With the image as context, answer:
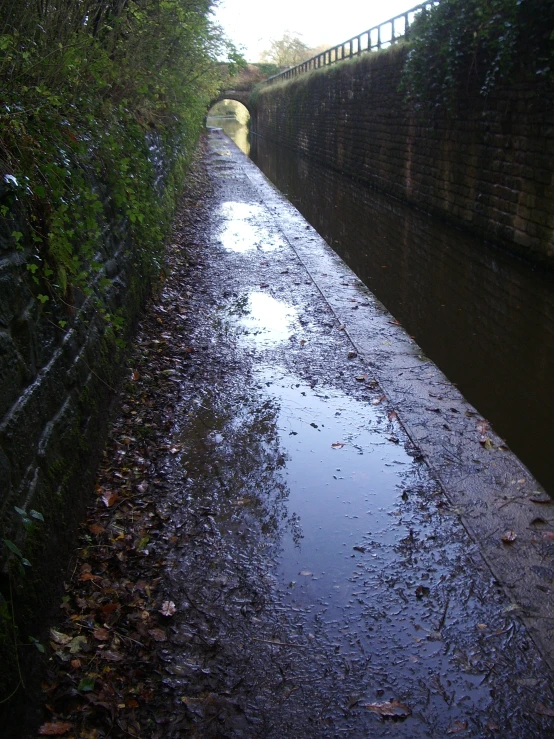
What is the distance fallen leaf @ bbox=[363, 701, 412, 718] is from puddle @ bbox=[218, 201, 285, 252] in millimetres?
8043

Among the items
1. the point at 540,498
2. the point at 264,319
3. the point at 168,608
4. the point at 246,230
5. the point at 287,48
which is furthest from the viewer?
the point at 287,48

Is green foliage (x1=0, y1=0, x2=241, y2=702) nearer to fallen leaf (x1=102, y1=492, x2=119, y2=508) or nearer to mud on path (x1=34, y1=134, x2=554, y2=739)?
mud on path (x1=34, y1=134, x2=554, y2=739)

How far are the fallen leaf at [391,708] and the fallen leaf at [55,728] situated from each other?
41.7 inches

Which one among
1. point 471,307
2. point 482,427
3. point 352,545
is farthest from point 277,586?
point 471,307

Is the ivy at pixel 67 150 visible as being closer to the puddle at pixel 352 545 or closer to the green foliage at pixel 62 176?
the green foliage at pixel 62 176

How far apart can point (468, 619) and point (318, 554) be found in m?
0.78

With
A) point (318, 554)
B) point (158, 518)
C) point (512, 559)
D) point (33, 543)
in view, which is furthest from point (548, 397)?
point (33, 543)

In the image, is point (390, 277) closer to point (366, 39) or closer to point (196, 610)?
point (196, 610)

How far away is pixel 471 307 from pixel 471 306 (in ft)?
0.10

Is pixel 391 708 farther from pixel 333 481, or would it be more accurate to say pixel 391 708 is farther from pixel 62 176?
pixel 62 176

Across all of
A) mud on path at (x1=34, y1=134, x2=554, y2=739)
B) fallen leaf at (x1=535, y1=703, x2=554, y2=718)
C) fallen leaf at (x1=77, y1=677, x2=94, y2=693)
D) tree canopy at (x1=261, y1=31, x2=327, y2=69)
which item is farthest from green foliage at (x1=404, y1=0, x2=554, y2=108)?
tree canopy at (x1=261, y1=31, x2=327, y2=69)

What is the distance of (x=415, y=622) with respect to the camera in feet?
9.18

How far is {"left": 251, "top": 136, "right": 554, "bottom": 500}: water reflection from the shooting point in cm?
496

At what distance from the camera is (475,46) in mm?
10266
